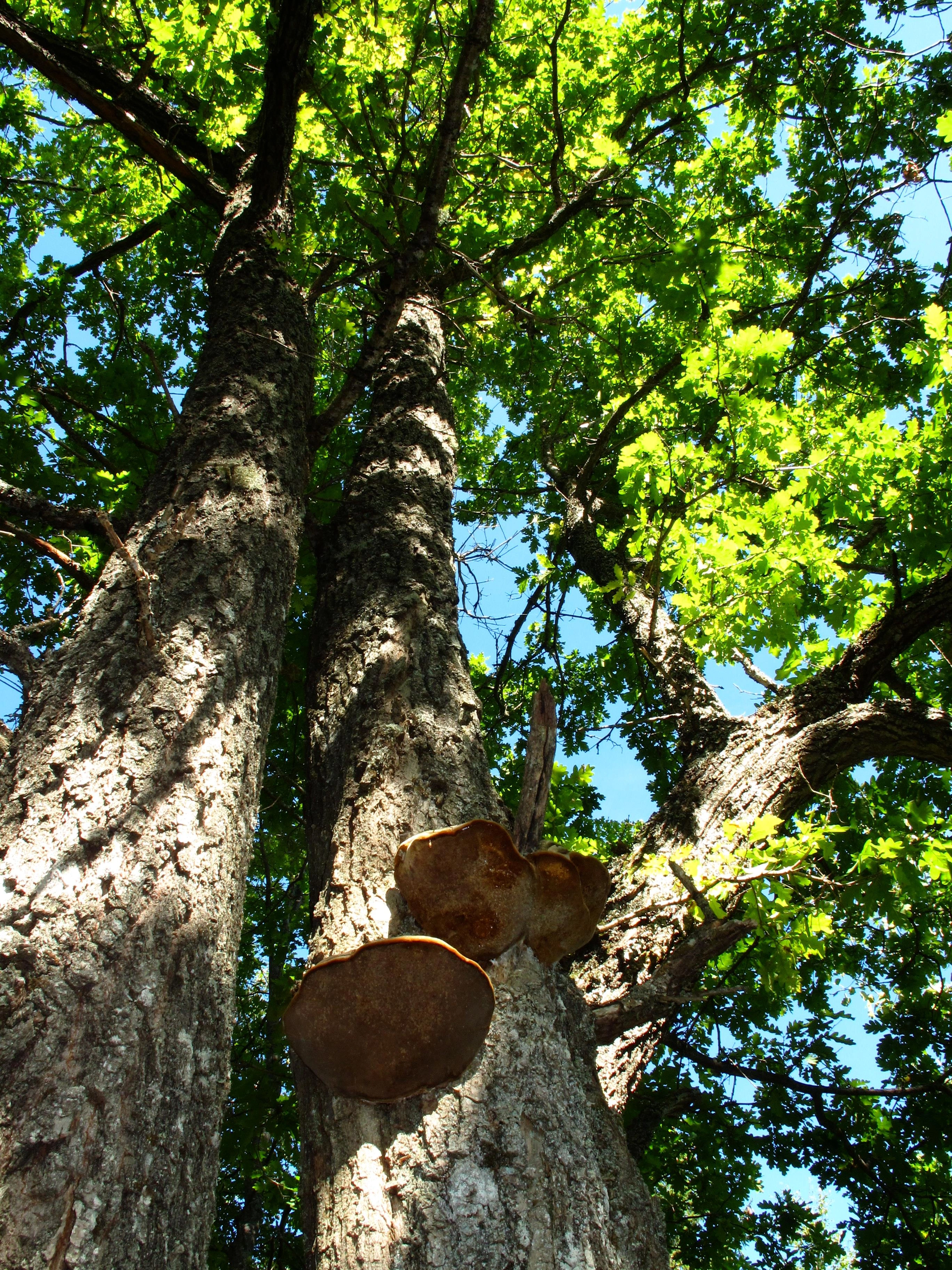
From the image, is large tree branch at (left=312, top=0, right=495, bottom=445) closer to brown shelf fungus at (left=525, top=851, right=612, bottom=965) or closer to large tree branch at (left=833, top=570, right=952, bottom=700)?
brown shelf fungus at (left=525, top=851, right=612, bottom=965)

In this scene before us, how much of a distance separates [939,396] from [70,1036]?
5.06 meters

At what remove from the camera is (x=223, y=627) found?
2.66 meters

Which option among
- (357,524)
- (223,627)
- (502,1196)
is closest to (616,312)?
(357,524)

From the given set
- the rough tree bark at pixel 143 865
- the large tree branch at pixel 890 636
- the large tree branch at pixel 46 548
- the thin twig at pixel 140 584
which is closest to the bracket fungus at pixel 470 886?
the rough tree bark at pixel 143 865

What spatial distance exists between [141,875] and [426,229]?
3.41m

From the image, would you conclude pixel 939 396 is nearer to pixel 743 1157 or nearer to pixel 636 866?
pixel 636 866

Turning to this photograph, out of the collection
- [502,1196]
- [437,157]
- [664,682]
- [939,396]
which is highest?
[437,157]

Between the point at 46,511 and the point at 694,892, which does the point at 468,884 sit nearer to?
the point at 694,892

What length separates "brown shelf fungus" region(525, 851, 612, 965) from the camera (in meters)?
2.25

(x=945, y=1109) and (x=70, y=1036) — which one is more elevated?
(x=70, y=1036)

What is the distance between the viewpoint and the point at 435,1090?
1858mm

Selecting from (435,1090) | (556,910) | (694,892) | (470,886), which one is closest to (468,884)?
(470,886)

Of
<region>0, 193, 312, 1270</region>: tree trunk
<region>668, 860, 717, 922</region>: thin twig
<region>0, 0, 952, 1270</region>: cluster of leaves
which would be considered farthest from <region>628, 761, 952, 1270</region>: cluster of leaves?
<region>0, 193, 312, 1270</region>: tree trunk

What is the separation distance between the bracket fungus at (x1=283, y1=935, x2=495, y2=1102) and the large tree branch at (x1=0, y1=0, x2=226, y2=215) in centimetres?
545
